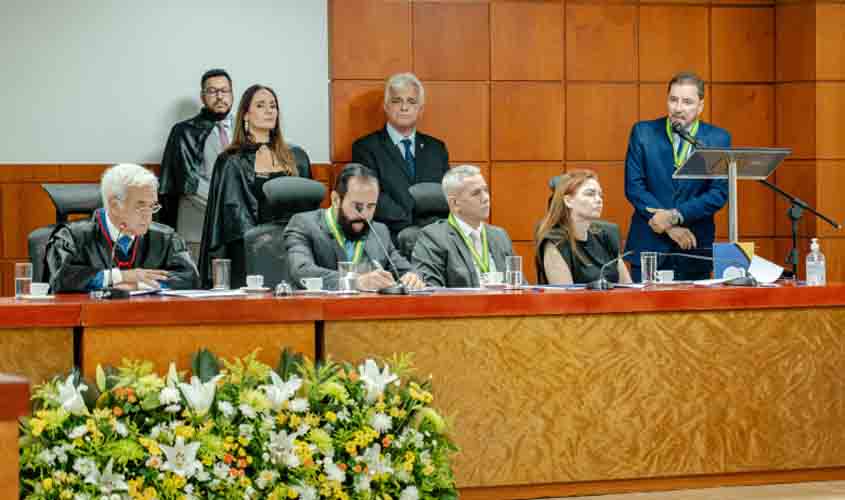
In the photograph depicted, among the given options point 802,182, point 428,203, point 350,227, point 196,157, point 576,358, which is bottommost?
point 576,358

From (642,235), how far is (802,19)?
2.05 meters

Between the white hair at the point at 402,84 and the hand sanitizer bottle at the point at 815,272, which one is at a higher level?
the white hair at the point at 402,84

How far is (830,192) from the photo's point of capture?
25.2 feet

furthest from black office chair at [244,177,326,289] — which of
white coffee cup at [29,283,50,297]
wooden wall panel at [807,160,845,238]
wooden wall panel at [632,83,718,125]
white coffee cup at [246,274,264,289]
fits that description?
wooden wall panel at [807,160,845,238]

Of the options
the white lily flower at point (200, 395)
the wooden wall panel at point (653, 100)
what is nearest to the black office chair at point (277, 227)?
the white lily flower at point (200, 395)

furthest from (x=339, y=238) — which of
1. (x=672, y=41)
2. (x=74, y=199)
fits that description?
(x=672, y=41)

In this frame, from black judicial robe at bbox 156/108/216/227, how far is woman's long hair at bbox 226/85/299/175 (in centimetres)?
66

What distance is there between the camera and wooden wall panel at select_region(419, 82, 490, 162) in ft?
24.8

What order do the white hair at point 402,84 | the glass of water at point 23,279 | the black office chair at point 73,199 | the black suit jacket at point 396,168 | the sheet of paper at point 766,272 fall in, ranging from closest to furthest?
1. the glass of water at point 23,279
2. the sheet of paper at point 766,272
3. the black office chair at point 73,199
4. the black suit jacket at point 396,168
5. the white hair at point 402,84

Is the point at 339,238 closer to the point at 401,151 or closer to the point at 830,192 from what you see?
the point at 401,151

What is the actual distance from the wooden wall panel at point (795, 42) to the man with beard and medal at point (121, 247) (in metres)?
4.27

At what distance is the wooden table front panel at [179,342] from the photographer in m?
4.02

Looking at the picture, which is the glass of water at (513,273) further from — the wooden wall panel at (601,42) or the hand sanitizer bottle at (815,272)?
the wooden wall panel at (601,42)

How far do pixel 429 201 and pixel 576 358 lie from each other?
172cm
